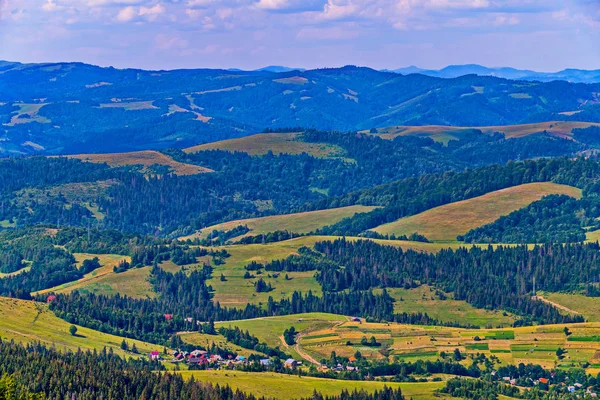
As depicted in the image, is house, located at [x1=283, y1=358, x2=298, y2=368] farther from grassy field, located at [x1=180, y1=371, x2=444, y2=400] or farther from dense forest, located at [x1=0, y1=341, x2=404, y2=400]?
dense forest, located at [x1=0, y1=341, x2=404, y2=400]

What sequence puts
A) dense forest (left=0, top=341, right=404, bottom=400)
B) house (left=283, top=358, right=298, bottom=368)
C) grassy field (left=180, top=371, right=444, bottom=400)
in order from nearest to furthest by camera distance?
dense forest (left=0, top=341, right=404, bottom=400), grassy field (left=180, top=371, right=444, bottom=400), house (left=283, top=358, right=298, bottom=368)

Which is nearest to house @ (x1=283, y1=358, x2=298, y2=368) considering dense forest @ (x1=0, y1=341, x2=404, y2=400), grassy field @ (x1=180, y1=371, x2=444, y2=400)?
grassy field @ (x1=180, y1=371, x2=444, y2=400)

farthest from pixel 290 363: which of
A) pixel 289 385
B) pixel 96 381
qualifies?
pixel 96 381

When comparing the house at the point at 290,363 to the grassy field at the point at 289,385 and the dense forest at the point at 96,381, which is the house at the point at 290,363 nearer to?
the grassy field at the point at 289,385

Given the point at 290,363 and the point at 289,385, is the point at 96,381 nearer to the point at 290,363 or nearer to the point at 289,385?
the point at 289,385

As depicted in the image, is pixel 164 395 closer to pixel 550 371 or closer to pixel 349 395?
pixel 349 395

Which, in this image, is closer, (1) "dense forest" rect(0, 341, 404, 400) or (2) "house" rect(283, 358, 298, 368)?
(1) "dense forest" rect(0, 341, 404, 400)

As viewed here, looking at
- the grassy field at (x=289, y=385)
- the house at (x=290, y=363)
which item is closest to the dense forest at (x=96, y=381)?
the grassy field at (x=289, y=385)

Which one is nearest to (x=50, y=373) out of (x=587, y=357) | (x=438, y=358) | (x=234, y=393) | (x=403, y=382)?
(x=234, y=393)
